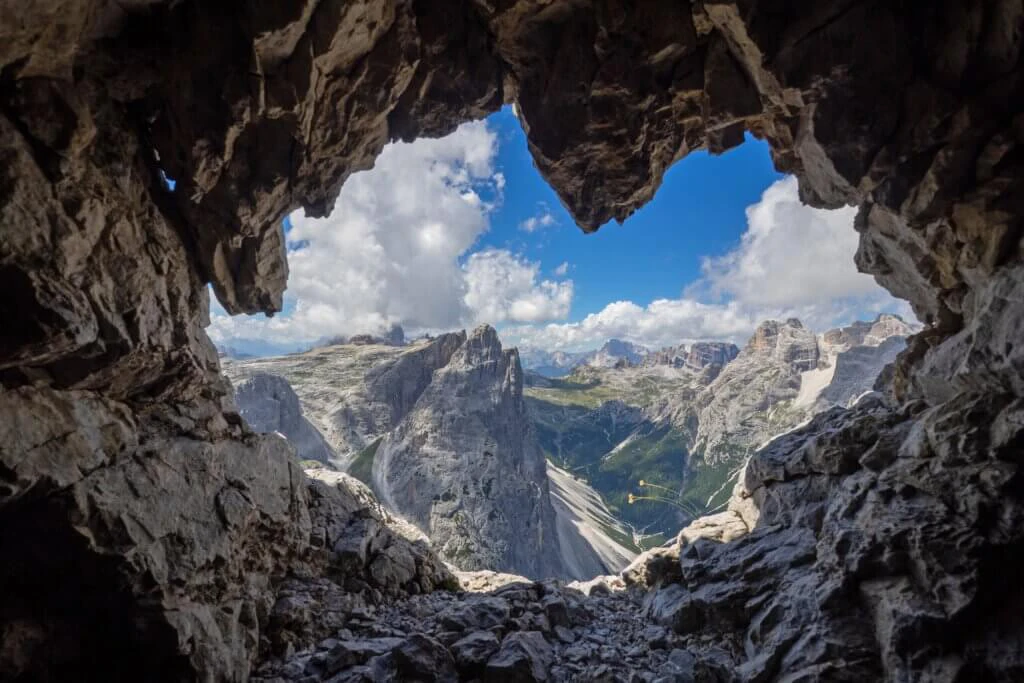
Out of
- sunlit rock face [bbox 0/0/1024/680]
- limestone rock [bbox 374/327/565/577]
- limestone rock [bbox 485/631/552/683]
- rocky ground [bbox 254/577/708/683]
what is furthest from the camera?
limestone rock [bbox 374/327/565/577]

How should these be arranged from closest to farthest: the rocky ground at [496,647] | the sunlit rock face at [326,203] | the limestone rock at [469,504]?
1. the sunlit rock face at [326,203]
2. the rocky ground at [496,647]
3. the limestone rock at [469,504]

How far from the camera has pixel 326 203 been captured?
25594 millimetres

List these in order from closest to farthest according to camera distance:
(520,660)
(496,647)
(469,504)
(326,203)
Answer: (520,660) < (496,647) < (326,203) < (469,504)

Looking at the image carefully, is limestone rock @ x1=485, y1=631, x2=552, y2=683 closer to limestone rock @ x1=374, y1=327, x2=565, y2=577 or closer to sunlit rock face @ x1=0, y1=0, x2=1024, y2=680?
sunlit rock face @ x1=0, y1=0, x2=1024, y2=680

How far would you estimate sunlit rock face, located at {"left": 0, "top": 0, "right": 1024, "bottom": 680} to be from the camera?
1351 centimetres

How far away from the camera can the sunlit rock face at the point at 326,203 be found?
13508 millimetres

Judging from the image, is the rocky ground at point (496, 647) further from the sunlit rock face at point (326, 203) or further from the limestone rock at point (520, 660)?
the sunlit rock face at point (326, 203)

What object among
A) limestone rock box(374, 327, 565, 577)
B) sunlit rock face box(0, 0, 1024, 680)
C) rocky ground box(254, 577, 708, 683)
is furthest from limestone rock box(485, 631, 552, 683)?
limestone rock box(374, 327, 565, 577)

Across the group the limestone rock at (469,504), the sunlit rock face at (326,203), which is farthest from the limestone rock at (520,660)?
the limestone rock at (469,504)

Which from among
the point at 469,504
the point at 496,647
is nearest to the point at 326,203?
the point at 496,647

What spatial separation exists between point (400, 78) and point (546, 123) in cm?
805

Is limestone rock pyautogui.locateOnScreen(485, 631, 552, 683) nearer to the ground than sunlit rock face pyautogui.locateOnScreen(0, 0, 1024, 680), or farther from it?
nearer to the ground

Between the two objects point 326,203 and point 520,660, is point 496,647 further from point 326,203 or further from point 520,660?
point 326,203

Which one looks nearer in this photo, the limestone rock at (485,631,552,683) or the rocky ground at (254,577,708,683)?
the limestone rock at (485,631,552,683)
